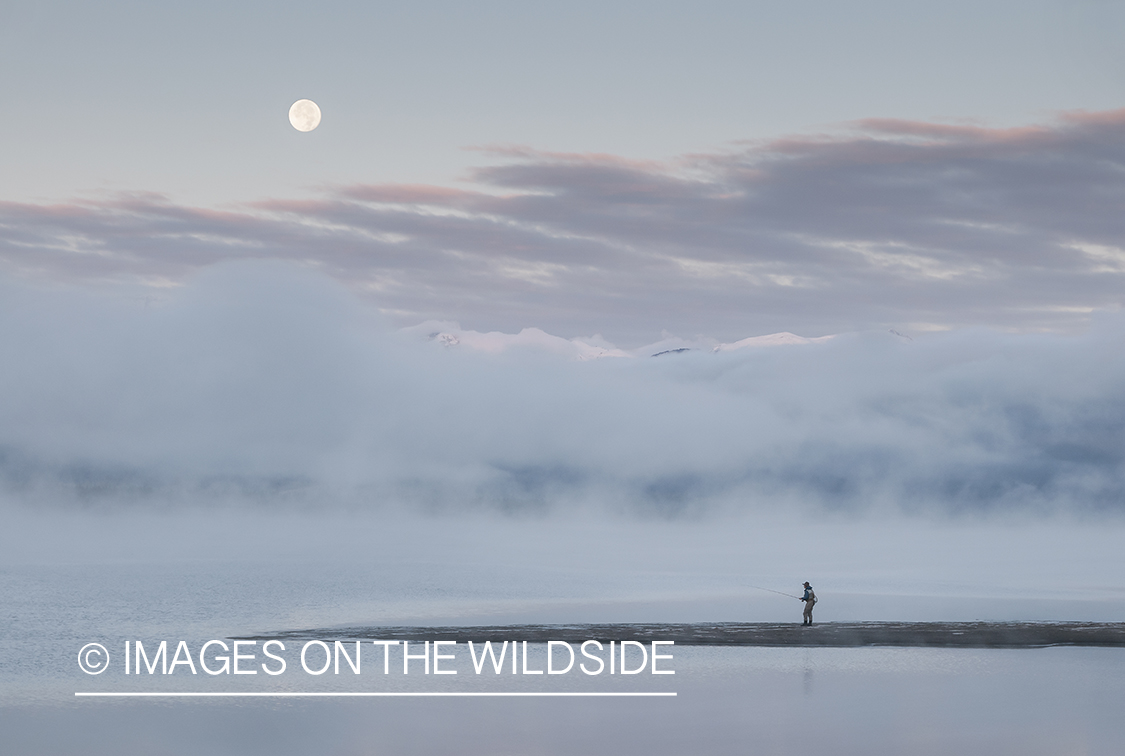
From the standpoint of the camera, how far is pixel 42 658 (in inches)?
2753

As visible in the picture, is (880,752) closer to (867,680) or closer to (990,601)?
(867,680)

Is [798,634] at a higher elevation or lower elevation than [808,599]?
lower

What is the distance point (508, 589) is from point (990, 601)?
273 ft

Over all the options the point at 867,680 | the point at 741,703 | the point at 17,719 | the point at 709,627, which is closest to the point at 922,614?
the point at 709,627
